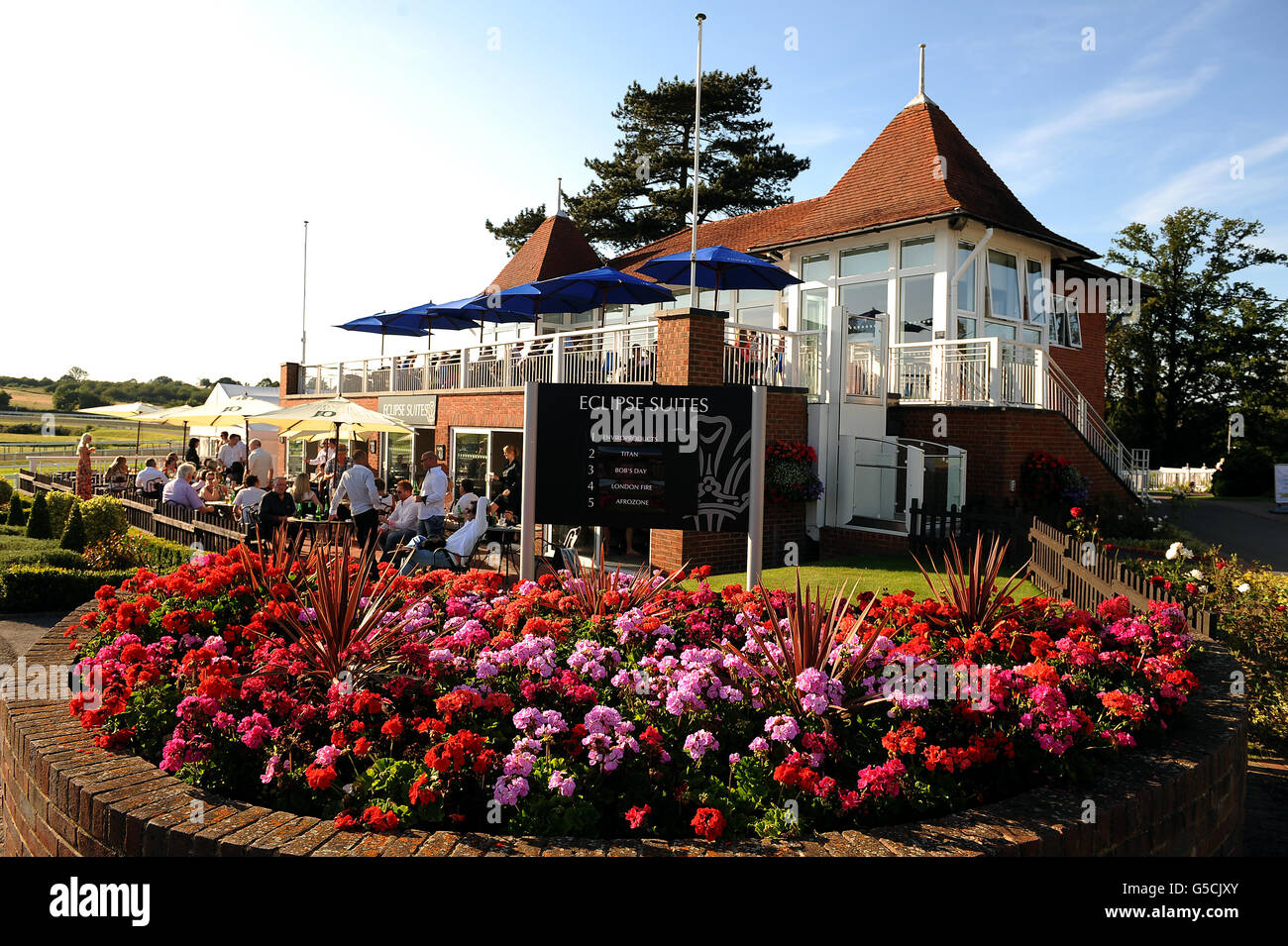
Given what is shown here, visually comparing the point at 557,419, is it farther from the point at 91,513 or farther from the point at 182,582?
the point at 91,513

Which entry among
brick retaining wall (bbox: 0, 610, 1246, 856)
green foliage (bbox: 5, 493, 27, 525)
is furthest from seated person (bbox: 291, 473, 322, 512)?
brick retaining wall (bbox: 0, 610, 1246, 856)

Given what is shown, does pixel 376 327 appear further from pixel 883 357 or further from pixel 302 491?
pixel 883 357

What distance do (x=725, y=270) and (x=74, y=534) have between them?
11480 millimetres

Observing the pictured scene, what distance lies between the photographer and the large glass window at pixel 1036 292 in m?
18.8

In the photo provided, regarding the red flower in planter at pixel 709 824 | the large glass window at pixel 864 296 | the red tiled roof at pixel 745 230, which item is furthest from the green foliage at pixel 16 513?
the red flower in planter at pixel 709 824

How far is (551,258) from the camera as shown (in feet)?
89.2

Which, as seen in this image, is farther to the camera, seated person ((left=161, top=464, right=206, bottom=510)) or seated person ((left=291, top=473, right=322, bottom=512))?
seated person ((left=291, top=473, right=322, bottom=512))

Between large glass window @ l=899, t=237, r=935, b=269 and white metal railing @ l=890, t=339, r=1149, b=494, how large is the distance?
1.97 metres

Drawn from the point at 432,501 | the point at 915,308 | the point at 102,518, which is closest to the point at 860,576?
the point at 432,501

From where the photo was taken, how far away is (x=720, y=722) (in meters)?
3.96

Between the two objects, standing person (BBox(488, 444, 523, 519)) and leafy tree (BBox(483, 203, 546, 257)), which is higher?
leafy tree (BBox(483, 203, 546, 257))

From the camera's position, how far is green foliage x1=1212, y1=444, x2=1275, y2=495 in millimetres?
33531

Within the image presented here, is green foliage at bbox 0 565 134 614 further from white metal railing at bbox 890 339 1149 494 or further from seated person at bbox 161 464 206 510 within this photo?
white metal railing at bbox 890 339 1149 494
